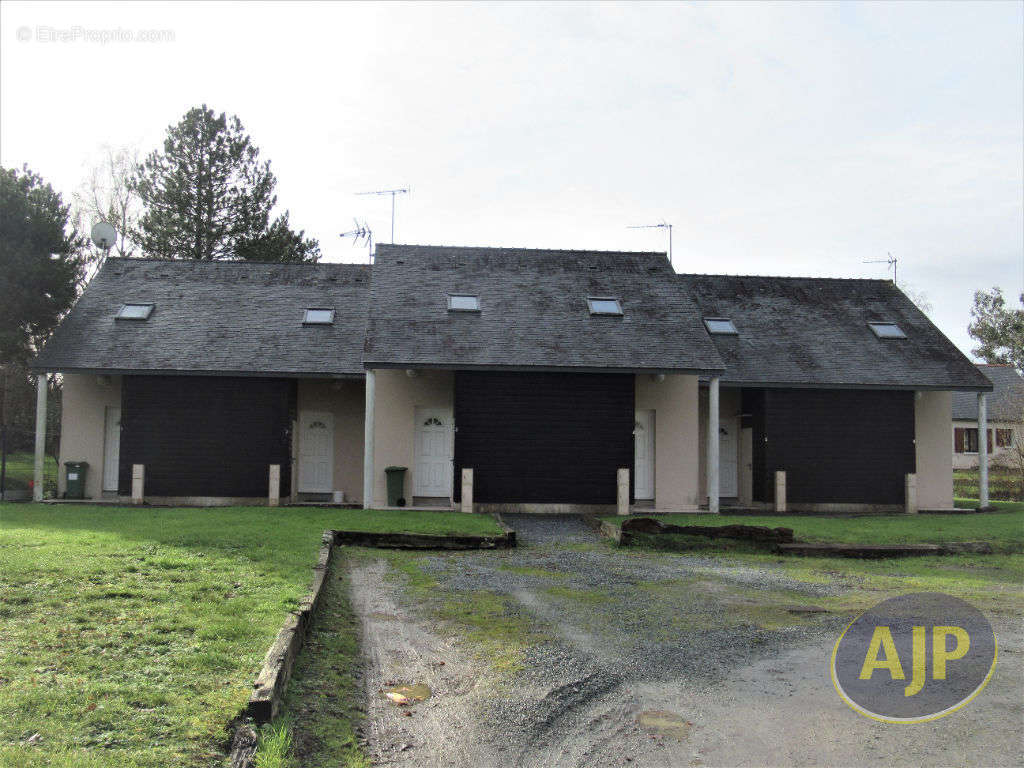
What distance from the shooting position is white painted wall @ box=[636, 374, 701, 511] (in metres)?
18.0

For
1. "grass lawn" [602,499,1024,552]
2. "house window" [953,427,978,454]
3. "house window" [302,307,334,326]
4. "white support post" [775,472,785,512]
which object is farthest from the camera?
"house window" [953,427,978,454]

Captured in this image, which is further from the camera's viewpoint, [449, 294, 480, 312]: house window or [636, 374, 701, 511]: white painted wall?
[449, 294, 480, 312]: house window

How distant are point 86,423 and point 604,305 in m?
11.5

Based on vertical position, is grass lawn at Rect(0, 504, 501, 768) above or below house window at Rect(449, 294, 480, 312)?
below

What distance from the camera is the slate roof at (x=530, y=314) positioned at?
17094 mm

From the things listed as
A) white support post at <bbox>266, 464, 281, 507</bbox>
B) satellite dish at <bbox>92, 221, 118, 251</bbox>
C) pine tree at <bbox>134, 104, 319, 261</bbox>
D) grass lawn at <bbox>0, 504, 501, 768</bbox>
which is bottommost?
grass lawn at <bbox>0, 504, 501, 768</bbox>

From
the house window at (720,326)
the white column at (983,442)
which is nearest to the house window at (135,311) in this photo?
the house window at (720,326)

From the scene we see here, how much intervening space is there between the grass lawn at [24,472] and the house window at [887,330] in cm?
1946

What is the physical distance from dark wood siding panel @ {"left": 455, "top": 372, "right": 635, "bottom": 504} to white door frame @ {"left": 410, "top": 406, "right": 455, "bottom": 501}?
3.36ft

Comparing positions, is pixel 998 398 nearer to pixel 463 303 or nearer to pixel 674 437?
pixel 674 437

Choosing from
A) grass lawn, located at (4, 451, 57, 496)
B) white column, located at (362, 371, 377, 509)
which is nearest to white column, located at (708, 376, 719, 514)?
white column, located at (362, 371, 377, 509)

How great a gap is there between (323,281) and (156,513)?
7929 millimetres

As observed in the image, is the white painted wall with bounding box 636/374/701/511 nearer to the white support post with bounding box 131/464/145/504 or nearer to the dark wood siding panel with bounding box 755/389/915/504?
the dark wood siding panel with bounding box 755/389/915/504

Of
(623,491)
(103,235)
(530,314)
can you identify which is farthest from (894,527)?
(103,235)
